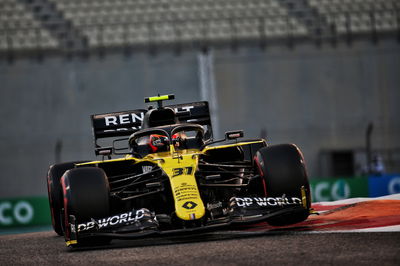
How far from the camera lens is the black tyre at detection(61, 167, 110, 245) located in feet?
26.3

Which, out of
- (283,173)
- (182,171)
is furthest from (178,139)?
(283,173)

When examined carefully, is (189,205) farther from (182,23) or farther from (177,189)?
(182,23)

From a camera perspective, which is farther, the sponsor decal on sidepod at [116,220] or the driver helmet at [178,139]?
the driver helmet at [178,139]

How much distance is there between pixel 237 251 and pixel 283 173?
1801mm

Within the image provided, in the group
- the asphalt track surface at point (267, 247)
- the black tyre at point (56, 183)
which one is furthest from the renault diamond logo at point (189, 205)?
the black tyre at point (56, 183)

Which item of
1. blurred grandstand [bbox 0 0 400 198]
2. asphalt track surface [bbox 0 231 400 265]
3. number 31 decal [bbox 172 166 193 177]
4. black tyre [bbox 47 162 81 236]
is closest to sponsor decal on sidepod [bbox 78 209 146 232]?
asphalt track surface [bbox 0 231 400 265]

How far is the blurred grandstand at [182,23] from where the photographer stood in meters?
21.0

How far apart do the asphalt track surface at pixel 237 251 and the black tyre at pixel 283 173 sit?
0.41m

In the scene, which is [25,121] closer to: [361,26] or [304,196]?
[361,26]

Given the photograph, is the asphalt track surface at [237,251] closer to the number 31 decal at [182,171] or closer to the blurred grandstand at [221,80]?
the number 31 decal at [182,171]

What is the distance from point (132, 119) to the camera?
11.2m

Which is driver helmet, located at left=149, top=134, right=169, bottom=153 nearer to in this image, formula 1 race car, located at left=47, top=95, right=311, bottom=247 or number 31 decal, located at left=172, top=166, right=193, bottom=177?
formula 1 race car, located at left=47, top=95, right=311, bottom=247

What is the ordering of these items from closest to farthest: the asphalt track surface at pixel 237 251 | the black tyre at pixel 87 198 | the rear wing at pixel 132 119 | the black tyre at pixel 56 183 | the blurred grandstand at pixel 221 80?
the asphalt track surface at pixel 237 251
the black tyre at pixel 87 198
the black tyre at pixel 56 183
the rear wing at pixel 132 119
the blurred grandstand at pixel 221 80

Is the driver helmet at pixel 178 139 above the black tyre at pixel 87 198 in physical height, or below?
above
